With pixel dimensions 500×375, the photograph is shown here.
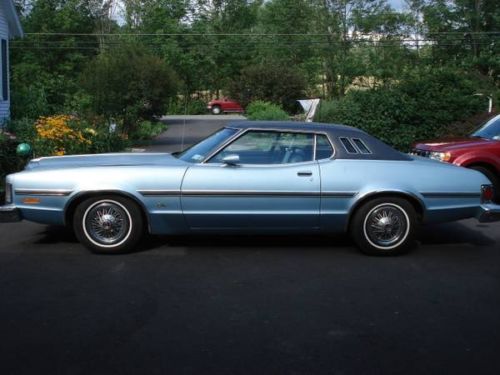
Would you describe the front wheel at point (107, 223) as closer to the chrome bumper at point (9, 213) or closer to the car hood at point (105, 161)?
the car hood at point (105, 161)

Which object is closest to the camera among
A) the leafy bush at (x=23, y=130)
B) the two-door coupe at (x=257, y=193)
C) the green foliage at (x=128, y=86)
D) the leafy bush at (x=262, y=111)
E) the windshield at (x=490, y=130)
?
the two-door coupe at (x=257, y=193)

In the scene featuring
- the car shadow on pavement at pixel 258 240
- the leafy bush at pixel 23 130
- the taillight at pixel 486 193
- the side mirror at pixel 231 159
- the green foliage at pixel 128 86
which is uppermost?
the green foliage at pixel 128 86

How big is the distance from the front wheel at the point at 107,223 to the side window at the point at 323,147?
1.92 metres

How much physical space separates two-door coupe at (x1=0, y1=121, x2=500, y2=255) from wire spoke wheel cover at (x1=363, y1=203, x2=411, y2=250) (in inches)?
0.4

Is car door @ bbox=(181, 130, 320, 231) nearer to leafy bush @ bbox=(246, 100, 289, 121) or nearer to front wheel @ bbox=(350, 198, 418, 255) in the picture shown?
front wheel @ bbox=(350, 198, 418, 255)

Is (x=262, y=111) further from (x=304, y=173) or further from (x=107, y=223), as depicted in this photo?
(x=107, y=223)

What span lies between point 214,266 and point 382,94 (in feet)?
41.8

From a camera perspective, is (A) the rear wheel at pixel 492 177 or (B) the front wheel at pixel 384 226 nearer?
(B) the front wheel at pixel 384 226

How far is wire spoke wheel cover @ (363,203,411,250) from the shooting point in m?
7.20

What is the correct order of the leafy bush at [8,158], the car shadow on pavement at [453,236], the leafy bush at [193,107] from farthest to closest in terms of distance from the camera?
the leafy bush at [193,107] → the leafy bush at [8,158] → the car shadow on pavement at [453,236]

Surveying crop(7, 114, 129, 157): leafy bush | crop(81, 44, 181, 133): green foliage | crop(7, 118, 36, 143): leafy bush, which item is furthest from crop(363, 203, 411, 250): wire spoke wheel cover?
crop(81, 44, 181, 133): green foliage

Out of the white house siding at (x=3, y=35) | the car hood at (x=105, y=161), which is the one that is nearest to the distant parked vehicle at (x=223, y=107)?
the white house siding at (x=3, y=35)

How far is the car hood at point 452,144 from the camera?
11094 millimetres

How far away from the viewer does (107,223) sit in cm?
707
